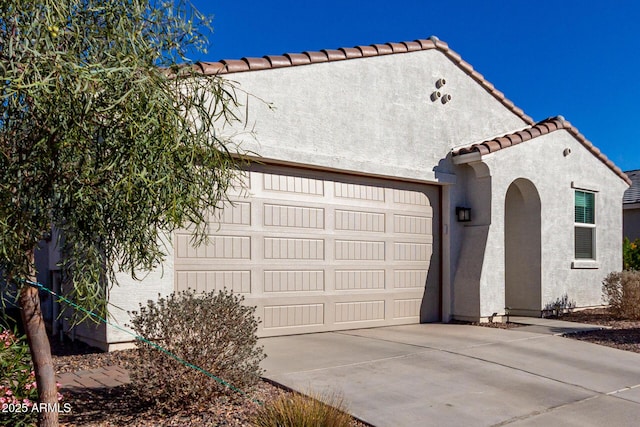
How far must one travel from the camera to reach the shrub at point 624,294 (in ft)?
40.1

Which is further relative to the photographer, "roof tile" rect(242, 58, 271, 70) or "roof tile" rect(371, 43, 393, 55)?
"roof tile" rect(371, 43, 393, 55)

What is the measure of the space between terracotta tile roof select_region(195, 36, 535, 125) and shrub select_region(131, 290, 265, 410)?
109 inches

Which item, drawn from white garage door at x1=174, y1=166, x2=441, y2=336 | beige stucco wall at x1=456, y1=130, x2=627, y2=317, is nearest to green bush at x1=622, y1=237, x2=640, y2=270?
A: beige stucco wall at x1=456, y1=130, x2=627, y2=317

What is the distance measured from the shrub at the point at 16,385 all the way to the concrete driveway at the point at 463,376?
2.47 meters

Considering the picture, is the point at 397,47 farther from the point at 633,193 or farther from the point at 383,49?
the point at 633,193

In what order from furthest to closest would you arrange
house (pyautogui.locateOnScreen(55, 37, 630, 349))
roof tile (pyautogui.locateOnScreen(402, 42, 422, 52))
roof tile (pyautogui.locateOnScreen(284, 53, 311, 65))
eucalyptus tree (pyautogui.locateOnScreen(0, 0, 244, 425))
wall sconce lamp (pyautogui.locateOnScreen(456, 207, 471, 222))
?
wall sconce lamp (pyautogui.locateOnScreen(456, 207, 471, 222)) < roof tile (pyautogui.locateOnScreen(402, 42, 422, 52)) < roof tile (pyautogui.locateOnScreen(284, 53, 311, 65)) < house (pyautogui.locateOnScreen(55, 37, 630, 349)) < eucalyptus tree (pyautogui.locateOnScreen(0, 0, 244, 425))

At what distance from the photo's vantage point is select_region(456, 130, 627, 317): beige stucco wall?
1167 centimetres

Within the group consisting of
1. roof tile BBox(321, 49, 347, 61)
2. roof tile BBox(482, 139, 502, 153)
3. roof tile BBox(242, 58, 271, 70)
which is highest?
roof tile BBox(321, 49, 347, 61)

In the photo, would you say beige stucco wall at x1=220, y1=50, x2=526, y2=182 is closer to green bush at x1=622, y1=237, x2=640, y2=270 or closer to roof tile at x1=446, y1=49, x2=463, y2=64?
roof tile at x1=446, y1=49, x2=463, y2=64

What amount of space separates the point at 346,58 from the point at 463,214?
3824 millimetres

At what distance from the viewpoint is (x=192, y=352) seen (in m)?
5.61

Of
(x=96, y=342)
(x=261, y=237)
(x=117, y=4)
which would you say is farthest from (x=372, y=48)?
(x=117, y=4)

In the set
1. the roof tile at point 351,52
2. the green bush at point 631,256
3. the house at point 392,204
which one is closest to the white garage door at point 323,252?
the house at point 392,204

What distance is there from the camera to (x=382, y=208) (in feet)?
36.2
